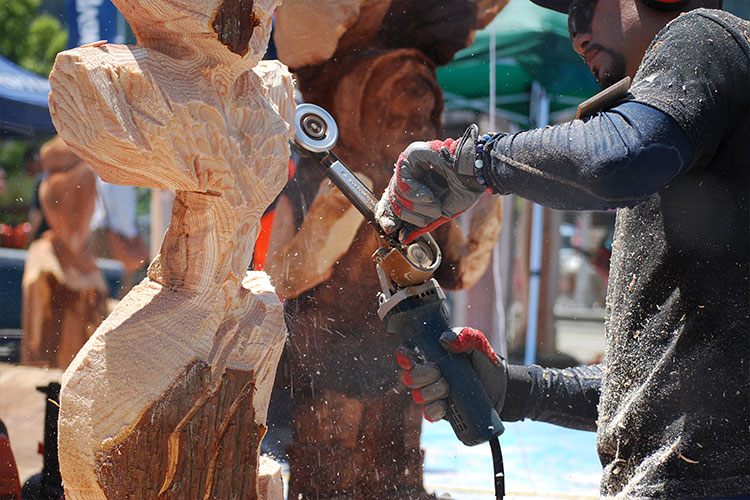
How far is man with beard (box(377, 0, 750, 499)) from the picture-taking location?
3.93 feet

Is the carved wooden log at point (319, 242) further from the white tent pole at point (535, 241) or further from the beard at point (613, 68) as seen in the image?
the white tent pole at point (535, 241)

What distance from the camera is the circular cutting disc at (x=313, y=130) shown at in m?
1.86

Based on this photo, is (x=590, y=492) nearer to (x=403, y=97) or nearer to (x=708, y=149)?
(x=403, y=97)

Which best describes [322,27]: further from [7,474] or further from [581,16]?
[7,474]

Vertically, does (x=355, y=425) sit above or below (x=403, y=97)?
below

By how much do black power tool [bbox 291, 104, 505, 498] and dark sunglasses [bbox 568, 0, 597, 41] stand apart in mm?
572

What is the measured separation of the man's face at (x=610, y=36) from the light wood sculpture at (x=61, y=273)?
365cm

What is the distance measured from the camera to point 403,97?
8.60 feet

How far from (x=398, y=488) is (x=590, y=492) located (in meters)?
1.31

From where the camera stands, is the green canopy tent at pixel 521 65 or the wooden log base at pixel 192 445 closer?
the wooden log base at pixel 192 445

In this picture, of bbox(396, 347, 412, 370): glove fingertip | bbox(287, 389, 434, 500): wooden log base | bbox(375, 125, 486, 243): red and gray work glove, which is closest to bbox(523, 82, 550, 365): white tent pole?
bbox(287, 389, 434, 500): wooden log base

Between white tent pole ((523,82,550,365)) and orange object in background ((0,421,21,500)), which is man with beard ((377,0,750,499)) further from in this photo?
white tent pole ((523,82,550,365))

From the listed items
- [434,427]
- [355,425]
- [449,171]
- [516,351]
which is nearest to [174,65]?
[449,171]

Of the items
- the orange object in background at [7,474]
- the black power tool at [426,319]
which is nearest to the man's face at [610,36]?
the black power tool at [426,319]
